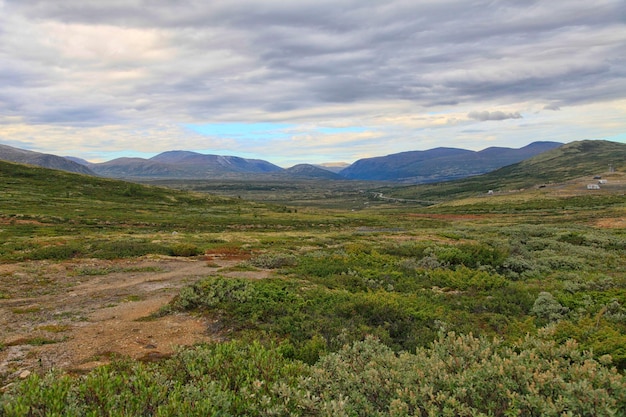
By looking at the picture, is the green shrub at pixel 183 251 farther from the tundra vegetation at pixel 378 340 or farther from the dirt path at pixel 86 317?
the dirt path at pixel 86 317

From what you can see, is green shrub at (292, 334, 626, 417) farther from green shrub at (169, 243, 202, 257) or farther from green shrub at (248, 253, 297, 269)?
green shrub at (169, 243, 202, 257)

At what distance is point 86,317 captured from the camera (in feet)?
42.8

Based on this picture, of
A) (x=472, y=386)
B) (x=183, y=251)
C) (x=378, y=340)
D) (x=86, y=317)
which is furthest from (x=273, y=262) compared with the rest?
(x=472, y=386)

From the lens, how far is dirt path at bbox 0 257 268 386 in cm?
996

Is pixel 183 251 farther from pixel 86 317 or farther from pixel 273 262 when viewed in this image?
pixel 86 317

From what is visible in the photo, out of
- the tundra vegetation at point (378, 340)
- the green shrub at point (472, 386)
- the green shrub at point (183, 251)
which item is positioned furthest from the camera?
the green shrub at point (183, 251)

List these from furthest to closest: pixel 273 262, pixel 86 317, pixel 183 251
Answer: pixel 183 251, pixel 273 262, pixel 86 317

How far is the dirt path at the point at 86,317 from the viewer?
32.7 ft

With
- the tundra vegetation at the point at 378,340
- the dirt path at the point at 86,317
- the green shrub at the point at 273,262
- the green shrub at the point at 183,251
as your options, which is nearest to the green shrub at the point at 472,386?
the tundra vegetation at the point at 378,340

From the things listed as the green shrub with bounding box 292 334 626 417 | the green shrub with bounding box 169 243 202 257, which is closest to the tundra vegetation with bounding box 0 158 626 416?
the green shrub with bounding box 292 334 626 417

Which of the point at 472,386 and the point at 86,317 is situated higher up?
the point at 472,386

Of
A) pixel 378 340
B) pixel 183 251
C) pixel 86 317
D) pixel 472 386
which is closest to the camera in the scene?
pixel 472 386

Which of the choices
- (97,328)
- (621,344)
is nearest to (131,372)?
(97,328)

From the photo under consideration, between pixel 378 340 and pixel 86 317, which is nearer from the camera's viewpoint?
pixel 378 340
